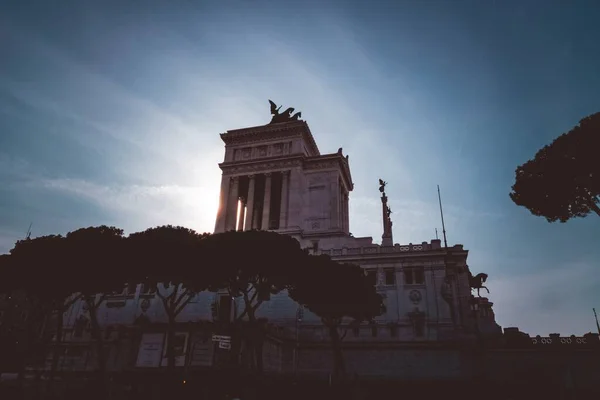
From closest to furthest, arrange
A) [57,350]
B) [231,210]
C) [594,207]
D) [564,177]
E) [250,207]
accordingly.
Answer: [594,207], [564,177], [57,350], [250,207], [231,210]

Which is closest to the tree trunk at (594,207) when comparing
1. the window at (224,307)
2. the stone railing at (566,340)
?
the stone railing at (566,340)

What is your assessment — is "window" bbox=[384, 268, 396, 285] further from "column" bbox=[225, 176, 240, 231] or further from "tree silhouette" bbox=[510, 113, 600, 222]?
"column" bbox=[225, 176, 240, 231]

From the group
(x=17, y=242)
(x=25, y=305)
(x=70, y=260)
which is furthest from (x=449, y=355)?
(x=25, y=305)

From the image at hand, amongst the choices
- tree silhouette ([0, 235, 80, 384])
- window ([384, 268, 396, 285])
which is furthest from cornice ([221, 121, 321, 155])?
tree silhouette ([0, 235, 80, 384])

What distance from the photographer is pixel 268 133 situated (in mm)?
69062

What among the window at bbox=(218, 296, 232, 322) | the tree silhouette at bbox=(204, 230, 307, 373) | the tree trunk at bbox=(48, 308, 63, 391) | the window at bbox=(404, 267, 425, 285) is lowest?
the tree trunk at bbox=(48, 308, 63, 391)

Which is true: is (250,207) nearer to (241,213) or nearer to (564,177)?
(241,213)

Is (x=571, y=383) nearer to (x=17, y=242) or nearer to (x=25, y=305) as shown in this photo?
(x=17, y=242)

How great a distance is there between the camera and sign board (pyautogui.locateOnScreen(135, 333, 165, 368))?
109ft

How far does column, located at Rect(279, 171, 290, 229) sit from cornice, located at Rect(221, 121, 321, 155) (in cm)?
773

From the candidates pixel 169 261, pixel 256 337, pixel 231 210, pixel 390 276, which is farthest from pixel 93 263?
pixel 231 210

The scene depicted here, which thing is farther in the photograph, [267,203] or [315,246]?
[267,203]

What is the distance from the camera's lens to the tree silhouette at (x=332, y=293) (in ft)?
116

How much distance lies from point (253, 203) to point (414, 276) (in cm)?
3025
